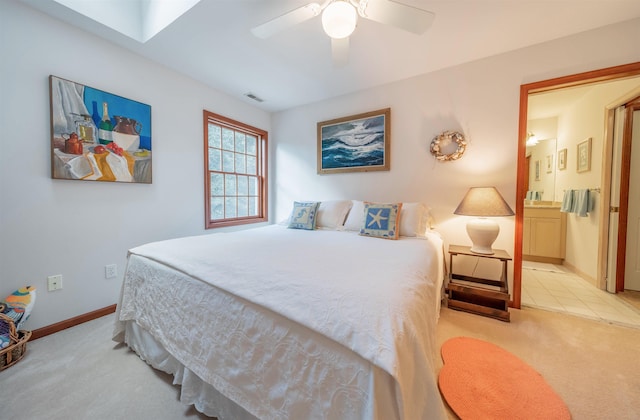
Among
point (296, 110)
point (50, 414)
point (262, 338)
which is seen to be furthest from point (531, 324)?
point (296, 110)

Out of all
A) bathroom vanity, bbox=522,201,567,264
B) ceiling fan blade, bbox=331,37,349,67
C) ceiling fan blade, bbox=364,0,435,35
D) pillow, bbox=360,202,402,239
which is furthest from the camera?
bathroom vanity, bbox=522,201,567,264

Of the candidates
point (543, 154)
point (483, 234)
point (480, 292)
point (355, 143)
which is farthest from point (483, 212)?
point (543, 154)

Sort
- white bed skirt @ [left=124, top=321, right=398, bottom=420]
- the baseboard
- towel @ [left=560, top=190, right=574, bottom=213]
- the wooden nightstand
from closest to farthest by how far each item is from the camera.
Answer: white bed skirt @ [left=124, top=321, right=398, bottom=420] < the baseboard < the wooden nightstand < towel @ [left=560, top=190, right=574, bottom=213]

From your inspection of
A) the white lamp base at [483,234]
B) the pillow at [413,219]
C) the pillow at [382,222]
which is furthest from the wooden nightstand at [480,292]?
the pillow at [382,222]

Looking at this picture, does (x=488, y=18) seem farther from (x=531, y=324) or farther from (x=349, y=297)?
(x=531, y=324)

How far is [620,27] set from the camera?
6.03ft

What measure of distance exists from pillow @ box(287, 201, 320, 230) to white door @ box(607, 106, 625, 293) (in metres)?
3.24

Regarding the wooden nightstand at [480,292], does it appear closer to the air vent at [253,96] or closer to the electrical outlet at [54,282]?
the air vent at [253,96]

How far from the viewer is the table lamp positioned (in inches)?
80.0

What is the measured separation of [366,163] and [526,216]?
9.86 ft

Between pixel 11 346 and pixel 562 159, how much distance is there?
6495mm

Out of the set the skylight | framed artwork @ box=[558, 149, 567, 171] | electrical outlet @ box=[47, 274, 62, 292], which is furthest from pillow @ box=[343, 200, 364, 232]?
framed artwork @ box=[558, 149, 567, 171]

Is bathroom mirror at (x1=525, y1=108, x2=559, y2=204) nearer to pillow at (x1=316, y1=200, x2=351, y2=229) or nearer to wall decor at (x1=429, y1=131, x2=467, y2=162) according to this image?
wall decor at (x1=429, y1=131, x2=467, y2=162)

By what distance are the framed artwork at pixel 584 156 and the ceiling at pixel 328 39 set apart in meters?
1.71
